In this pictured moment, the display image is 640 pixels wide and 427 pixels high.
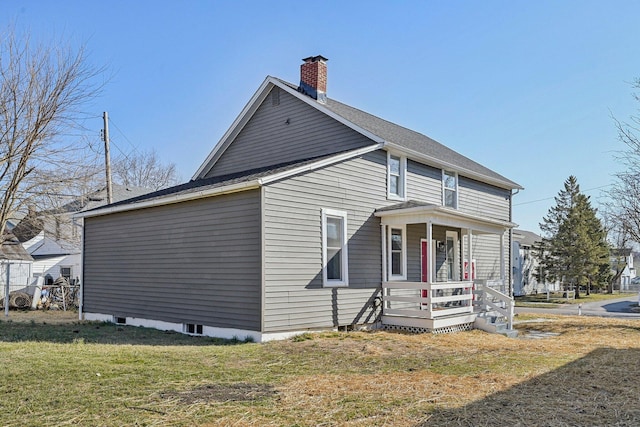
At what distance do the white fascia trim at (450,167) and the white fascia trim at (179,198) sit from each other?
14.7ft

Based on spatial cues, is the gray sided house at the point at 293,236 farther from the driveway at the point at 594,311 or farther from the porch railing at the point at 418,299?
the driveway at the point at 594,311

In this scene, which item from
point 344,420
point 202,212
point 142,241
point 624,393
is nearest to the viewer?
point 344,420

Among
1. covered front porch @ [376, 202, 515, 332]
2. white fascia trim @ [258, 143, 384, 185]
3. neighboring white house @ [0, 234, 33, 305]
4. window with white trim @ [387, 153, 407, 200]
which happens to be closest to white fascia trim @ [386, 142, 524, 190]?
window with white trim @ [387, 153, 407, 200]

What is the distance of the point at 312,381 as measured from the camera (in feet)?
23.1

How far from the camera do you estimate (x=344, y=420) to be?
521 cm

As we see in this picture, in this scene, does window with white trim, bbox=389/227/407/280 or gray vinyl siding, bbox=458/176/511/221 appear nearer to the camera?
window with white trim, bbox=389/227/407/280

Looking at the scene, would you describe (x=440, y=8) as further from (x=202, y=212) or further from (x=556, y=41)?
(x=202, y=212)

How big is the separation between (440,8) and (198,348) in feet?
31.1

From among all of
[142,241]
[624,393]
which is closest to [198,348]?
[142,241]

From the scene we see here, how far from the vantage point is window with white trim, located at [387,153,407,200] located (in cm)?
1448

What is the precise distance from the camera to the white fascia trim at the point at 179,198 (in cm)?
1078

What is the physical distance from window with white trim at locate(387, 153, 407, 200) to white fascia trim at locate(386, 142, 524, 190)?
0.34 metres

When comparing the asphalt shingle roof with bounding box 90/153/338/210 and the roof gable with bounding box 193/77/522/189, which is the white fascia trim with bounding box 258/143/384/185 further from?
the roof gable with bounding box 193/77/522/189

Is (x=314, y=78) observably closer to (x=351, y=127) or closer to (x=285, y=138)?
(x=285, y=138)
